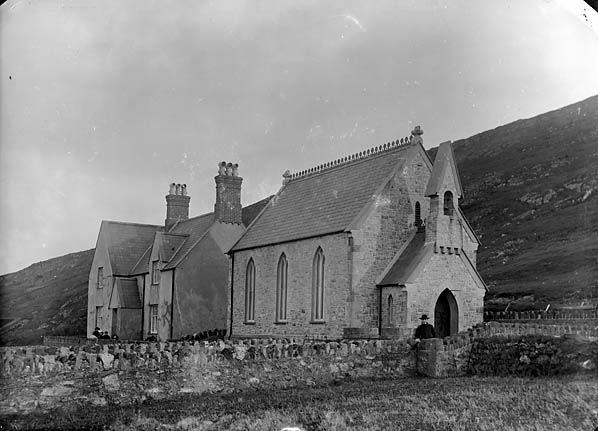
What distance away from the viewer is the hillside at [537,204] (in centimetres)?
6047

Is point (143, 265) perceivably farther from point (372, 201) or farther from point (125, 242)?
point (372, 201)

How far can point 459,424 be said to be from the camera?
15.2m

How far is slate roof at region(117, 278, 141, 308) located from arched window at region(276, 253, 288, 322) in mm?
15014

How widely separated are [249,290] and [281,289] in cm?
350

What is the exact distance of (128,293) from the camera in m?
48.4

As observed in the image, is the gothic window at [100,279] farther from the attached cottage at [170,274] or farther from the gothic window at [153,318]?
the gothic window at [153,318]

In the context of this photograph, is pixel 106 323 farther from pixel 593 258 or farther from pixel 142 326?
pixel 593 258

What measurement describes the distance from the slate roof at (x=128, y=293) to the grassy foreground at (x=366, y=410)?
3093 cm

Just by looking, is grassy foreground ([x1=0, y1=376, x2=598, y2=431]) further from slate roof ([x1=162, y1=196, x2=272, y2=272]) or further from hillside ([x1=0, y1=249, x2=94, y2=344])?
hillside ([x1=0, y1=249, x2=94, y2=344])

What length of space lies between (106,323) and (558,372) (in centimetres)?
3532

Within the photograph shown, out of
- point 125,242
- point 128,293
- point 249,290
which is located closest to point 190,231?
point 128,293

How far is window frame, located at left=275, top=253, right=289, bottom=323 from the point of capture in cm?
3625

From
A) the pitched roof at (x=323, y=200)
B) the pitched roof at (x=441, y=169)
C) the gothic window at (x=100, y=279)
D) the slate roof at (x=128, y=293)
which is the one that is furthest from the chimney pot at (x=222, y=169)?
the pitched roof at (x=441, y=169)

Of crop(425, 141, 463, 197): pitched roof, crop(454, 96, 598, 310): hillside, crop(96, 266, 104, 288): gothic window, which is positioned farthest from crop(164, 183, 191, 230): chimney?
crop(425, 141, 463, 197): pitched roof
